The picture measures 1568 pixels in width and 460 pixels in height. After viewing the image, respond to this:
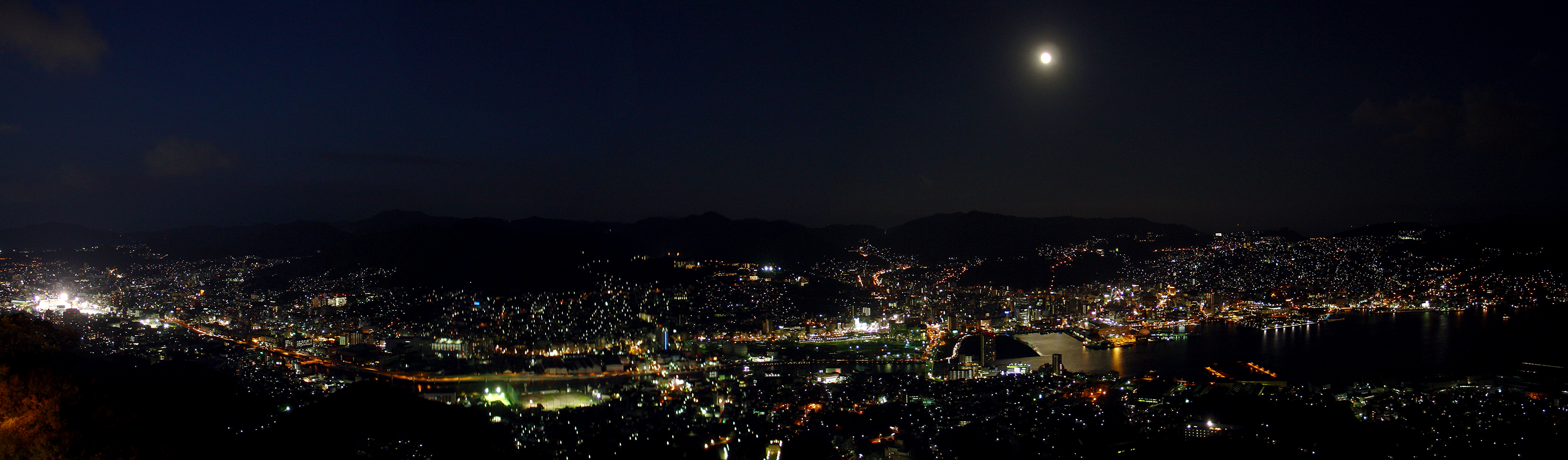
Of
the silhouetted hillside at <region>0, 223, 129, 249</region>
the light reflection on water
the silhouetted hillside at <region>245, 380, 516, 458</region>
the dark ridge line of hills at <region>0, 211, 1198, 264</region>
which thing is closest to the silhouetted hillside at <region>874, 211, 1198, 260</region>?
the dark ridge line of hills at <region>0, 211, 1198, 264</region>

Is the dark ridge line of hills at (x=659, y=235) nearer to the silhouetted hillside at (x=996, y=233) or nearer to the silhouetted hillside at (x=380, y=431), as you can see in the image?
the silhouetted hillside at (x=996, y=233)

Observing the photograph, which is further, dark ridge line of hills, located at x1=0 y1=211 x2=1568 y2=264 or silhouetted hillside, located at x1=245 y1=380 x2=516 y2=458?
dark ridge line of hills, located at x1=0 y1=211 x2=1568 y2=264

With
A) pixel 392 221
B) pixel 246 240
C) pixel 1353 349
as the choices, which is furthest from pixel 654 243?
pixel 1353 349

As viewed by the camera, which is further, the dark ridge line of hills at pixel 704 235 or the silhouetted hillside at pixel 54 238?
the silhouetted hillside at pixel 54 238

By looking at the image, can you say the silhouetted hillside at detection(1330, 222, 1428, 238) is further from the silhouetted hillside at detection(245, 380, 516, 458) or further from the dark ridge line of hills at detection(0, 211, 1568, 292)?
the silhouetted hillside at detection(245, 380, 516, 458)

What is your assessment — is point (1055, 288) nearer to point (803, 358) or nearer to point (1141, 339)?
point (1141, 339)

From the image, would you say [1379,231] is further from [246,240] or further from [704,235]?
[246,240]

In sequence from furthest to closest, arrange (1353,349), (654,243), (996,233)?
1. (996,233)
2. (654,243)
3. (1353,349)

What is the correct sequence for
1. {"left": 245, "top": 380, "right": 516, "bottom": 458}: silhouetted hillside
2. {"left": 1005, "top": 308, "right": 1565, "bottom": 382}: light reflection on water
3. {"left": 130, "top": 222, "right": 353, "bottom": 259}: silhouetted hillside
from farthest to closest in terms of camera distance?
{"left": 130, "top": 222, "right": 353, "bottom": 259}: silhouetted hillside → {"left": 1005, "top": 308, "right": 1565, "bottom": 382}: light reflection on water → {"left": 245, "top": 380, "right": 516, "bottom": 458}: silhouetted hillside

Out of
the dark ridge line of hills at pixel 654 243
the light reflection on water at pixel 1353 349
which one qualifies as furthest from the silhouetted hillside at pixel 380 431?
the light reflection on water at pixel 1353 349

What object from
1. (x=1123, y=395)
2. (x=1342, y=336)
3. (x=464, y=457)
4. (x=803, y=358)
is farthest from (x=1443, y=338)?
(x=464, y=457)

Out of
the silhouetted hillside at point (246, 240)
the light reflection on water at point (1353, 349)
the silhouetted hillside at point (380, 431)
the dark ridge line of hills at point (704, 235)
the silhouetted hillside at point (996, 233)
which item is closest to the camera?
the silhouetted hillside at point (380, 431)
